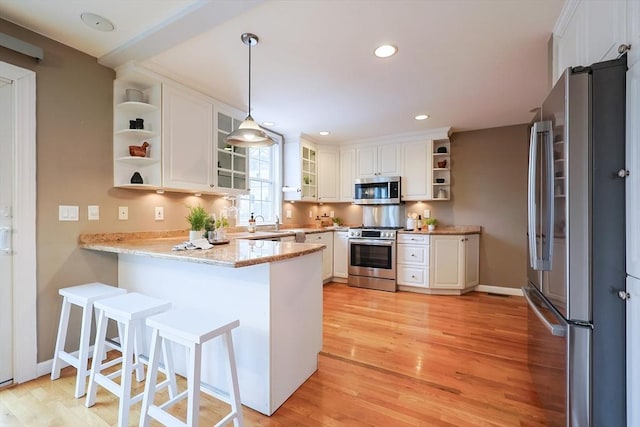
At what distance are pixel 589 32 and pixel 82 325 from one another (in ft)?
11.2

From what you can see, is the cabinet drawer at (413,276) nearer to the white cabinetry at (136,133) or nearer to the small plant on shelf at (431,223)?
the small plant on shelf at (431,223)

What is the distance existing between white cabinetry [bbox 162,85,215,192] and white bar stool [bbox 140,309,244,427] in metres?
1.58

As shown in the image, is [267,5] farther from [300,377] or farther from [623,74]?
[300,377]

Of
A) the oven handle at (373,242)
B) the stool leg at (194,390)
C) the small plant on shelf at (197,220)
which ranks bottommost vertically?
the stool leg at (194,390)

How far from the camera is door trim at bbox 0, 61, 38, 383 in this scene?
193cm

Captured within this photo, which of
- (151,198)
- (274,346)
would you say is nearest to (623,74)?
(274,346)

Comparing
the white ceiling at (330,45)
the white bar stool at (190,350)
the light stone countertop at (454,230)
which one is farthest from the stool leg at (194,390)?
the light stone countertop at (454,230)

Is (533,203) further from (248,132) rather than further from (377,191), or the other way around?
(377,191)

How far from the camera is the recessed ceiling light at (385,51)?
2.14 m

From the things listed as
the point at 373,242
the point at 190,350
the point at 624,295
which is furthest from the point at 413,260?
the point at 190,350

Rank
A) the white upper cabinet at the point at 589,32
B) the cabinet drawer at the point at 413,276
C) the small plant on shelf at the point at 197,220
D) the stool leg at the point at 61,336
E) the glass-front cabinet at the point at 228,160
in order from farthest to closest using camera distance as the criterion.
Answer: the cabinet drawer at the point at 413,276 → the glass-front cabinet at the point at 228,160 → the small plant on shelf at the point at 197,220 → the stool leg at the point at 61,336 → the white upper cabinet at the point at 589,32

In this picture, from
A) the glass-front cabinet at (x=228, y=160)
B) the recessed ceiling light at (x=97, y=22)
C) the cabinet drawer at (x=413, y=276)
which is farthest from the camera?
the cabinet drawer at (x=413, y=276)

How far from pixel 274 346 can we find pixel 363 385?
72 cm

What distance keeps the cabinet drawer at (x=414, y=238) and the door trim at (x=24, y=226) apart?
157 inches
